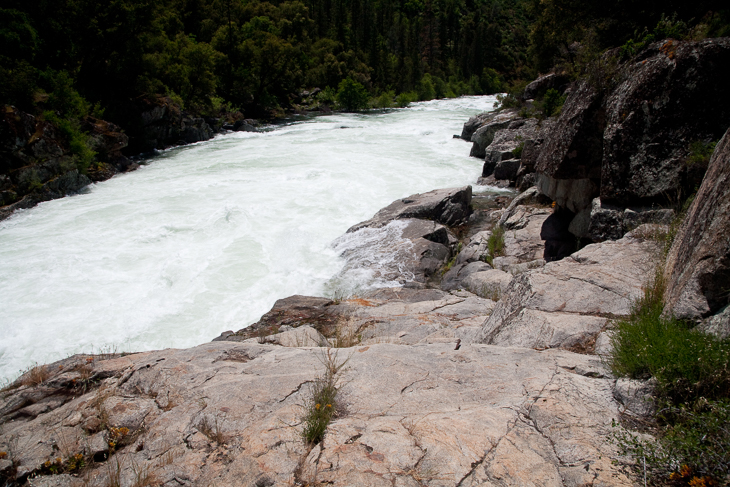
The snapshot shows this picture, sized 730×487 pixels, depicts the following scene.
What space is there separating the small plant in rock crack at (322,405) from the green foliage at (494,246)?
5779mm

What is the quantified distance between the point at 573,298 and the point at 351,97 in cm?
4253

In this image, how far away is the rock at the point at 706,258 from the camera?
2.77 meters

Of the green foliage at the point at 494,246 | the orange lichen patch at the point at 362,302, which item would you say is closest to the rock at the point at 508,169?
the green foliage at the point at 494,246

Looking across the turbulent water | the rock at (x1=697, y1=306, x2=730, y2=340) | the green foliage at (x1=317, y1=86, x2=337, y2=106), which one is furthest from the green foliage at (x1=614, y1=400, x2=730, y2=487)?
the green foliage at (x1=317, y1=86, x2=337, y2=106)

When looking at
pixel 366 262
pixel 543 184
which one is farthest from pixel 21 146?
pixel 543 184

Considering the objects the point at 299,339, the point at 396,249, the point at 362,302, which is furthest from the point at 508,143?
the point at 299,339

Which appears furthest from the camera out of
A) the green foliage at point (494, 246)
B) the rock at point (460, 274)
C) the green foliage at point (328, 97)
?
the green foliage at point (328, 97)

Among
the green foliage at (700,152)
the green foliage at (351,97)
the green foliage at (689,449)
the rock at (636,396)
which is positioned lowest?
the rock at (636,396)

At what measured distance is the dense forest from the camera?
46.7 ft

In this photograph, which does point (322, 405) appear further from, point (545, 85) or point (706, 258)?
point (545, 85)

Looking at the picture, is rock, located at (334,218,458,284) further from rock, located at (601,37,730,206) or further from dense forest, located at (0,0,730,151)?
dense forest, located at (0,0,730,151)

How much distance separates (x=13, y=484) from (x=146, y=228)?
9960 millimetres

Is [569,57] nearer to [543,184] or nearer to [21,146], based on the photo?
[543,184]

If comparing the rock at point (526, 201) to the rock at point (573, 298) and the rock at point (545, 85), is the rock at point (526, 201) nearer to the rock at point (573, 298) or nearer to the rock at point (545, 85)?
the rock at point (573, 298)
